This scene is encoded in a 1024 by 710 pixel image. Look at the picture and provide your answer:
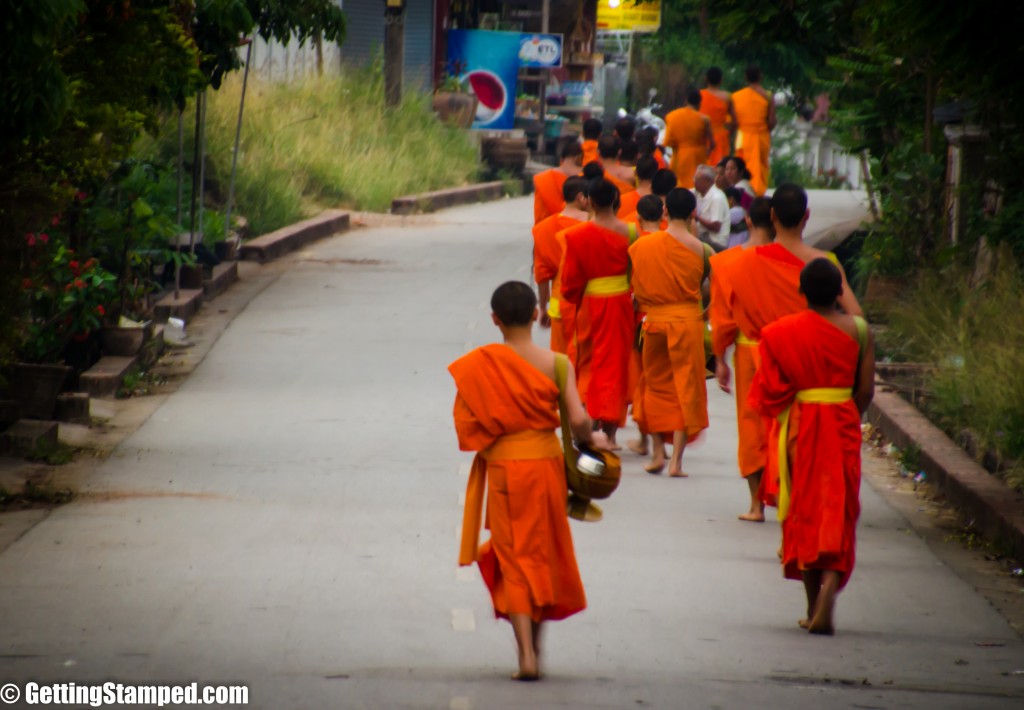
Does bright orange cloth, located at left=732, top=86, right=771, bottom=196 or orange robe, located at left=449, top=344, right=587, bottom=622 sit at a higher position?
bright orange cloth, located at left=732, top=86, right=771, bottom=196

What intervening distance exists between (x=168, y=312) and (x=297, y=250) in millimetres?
5631

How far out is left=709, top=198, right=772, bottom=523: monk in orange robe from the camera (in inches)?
368

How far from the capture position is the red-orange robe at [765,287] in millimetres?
8984

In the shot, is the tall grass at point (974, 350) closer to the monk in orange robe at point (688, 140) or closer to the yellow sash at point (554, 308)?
the yellow sash at point (554, 308)

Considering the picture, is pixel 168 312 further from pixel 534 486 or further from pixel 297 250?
→ pixel 534 486

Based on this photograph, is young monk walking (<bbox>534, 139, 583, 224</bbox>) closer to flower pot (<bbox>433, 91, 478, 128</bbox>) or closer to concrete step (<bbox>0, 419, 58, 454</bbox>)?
concrete step (<bbox>0, 419, 58, 454</bbox>)

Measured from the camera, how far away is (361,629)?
7070 millimetres

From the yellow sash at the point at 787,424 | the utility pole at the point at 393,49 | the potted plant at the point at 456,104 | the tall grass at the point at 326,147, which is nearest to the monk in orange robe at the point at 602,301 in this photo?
the yellow sash at the point at 787,424

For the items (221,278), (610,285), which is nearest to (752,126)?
(221,278)

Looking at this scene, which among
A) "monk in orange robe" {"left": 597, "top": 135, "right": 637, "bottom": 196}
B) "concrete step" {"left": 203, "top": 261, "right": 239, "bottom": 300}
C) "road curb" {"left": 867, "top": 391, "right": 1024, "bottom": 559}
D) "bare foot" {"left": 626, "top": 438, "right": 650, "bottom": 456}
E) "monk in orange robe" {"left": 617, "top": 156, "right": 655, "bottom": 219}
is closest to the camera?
"road curb" {"left": 867, "top": 391, "right": 1024, "bottom": 559}

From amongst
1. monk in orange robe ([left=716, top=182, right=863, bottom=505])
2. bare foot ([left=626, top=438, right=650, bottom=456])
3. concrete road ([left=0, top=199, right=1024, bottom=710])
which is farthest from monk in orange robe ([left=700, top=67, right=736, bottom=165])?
monk in orange robe ([left=716, top=182, right=863, bottom=505])

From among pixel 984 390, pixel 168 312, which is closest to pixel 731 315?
pixel 984 390

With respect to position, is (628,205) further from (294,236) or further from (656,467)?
(294,236)

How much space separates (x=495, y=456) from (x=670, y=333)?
13.9 feet
